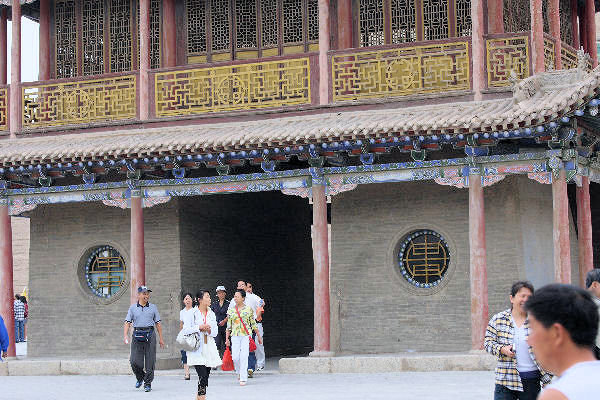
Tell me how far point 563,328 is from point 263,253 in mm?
17662

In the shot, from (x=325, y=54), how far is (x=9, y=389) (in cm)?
693

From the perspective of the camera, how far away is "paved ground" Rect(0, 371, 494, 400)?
41.9 ft

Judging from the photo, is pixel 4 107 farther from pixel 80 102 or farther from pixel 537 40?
pixel 537 40

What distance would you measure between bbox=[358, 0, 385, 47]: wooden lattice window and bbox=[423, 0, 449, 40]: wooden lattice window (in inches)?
29.4

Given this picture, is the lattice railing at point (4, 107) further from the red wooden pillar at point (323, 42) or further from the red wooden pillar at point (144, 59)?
the red wooden pillar at point (323, 42)

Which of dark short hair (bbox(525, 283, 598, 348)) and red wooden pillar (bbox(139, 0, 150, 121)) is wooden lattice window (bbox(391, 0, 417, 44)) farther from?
dark short hair (bbox(525, 283, 598, 348))

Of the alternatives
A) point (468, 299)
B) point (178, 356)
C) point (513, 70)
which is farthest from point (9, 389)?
point (513, 70)

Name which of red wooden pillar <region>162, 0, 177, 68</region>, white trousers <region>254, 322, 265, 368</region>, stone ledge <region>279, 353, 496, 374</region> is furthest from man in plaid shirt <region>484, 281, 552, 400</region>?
red wooden pillar <region>162, 0, 177, 68</region>

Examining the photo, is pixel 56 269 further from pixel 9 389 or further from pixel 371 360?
pixel 371 360

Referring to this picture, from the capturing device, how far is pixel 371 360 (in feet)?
51.4

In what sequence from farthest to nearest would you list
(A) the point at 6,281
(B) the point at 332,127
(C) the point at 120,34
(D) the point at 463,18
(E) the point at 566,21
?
(C) the point at 120,34 < (E) the point at 566,21 < (A) the point at 6,281 < (D) the point at 463,18 < (B) the point at 332,127

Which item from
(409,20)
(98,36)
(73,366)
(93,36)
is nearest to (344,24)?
(409,20)

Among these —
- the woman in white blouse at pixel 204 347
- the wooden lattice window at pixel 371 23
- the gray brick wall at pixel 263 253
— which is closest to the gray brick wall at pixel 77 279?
the gray brick wall at pixel 263 253

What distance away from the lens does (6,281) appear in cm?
1852
